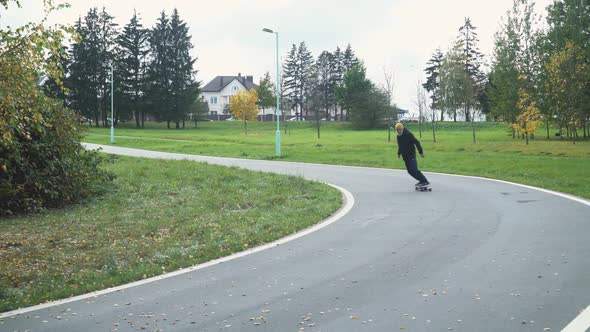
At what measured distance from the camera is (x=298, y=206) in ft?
38.5

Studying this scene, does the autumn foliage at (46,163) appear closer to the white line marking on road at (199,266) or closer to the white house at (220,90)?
the white line marking on road at (199,266)

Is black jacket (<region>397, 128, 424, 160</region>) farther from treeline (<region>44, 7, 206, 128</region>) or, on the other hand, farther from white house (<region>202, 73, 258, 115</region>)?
white house (<region>202, 73, 258, 115</region>)

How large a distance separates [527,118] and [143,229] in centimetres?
3671

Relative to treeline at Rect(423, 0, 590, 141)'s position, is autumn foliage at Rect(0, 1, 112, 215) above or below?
below

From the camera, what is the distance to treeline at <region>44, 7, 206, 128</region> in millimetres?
77125

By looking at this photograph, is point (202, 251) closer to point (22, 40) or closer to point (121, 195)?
point (22, 40)

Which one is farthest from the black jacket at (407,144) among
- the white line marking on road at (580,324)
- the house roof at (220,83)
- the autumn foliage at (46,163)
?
the house roof at (220,83)

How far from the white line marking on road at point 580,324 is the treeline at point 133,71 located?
75.0 m

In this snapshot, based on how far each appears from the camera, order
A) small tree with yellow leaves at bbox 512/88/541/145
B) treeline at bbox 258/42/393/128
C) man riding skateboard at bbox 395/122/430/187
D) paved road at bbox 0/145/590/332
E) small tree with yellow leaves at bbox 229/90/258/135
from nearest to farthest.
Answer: paved road at bbox 0/145/590/332, man riding skateboard at bbox 395/122/430/187, small tree with yellow leaves at bbox 512/88/541/145, small tree with yellow leaves at bbox 229/90/258/135, treeline at bbox 258/42/393/128

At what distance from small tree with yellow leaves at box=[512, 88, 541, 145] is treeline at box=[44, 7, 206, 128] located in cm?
4796

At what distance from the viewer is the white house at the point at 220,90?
410 ft

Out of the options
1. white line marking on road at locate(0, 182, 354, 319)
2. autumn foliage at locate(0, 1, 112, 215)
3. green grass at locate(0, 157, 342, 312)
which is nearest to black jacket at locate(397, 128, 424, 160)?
green grass at locate(0, 157, 342, 312)

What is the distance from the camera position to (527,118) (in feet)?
132

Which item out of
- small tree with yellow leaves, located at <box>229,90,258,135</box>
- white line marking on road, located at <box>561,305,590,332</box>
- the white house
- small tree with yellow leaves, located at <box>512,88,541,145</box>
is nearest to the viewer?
white line marking on road, located at <box>561,305,590,332</box>
